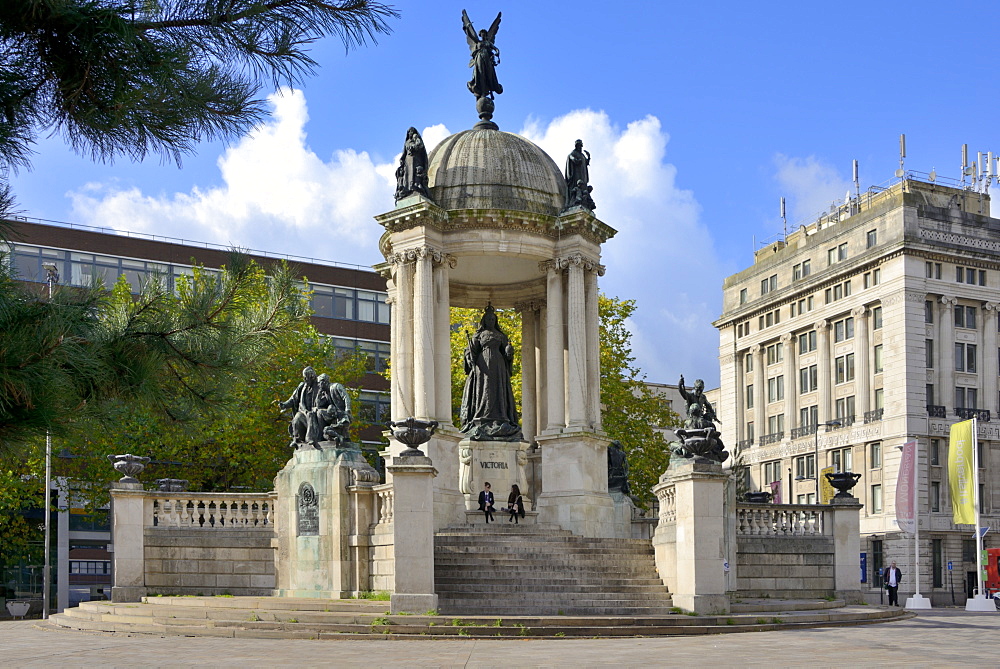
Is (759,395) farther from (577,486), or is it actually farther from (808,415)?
(577,486)

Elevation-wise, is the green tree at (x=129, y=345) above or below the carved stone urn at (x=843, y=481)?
above

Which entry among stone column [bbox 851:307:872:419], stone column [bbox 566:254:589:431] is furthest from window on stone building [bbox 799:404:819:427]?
stone column [bbox 566:254:589:431]

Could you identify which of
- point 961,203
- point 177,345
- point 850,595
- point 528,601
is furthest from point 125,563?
point 961,203

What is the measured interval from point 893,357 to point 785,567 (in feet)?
163

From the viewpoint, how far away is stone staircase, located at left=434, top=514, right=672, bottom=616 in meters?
22.3

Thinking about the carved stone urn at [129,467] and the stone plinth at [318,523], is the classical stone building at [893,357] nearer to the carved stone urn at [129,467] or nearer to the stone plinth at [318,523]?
the stone plinth at [318,523]

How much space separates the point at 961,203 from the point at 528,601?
217ft

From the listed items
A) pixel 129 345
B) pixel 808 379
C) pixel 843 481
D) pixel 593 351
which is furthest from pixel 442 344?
pixel 808 379

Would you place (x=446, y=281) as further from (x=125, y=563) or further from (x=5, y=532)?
(x=5, y=532)

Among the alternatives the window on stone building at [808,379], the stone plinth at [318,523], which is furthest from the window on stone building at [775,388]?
the stone plinth at [318,523]

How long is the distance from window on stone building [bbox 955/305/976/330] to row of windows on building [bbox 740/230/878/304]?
19.1 ft

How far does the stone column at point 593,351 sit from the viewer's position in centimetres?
2955

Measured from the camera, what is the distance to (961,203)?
79.4 metres

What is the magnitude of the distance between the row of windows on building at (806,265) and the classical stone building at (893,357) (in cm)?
14
